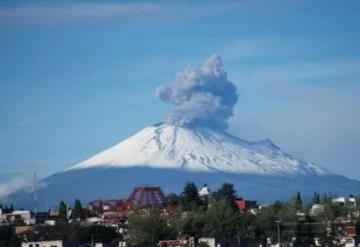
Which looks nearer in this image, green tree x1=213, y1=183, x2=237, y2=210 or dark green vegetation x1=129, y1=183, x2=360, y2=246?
dark green vegetation x1=129, y1=183, x2=360, y2=246

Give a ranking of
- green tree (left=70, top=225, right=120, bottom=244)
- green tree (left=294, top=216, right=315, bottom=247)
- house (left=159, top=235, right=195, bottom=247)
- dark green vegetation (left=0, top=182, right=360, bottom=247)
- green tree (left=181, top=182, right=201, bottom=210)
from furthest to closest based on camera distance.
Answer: green tree (left=181, top=182, right=201, bottom=210) → green tree (left=294, top=216, right=315, bottom=247) → dark green vegetation (left=0, top=182, right=360, bottom=247) → green tree (left=70, top=225, right=120, bottom=244) → house (left=159, top=235, right=195, bottom=247)

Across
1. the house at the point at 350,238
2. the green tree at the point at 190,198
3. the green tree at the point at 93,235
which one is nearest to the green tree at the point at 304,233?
the house at the point at 350,238

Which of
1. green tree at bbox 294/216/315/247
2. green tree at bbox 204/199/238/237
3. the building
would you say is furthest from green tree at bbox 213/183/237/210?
the building

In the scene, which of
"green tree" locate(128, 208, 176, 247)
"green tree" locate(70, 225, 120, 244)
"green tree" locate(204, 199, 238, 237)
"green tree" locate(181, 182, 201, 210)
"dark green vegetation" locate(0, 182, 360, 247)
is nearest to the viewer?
"green tree" locate(70, 225, 120, 244)

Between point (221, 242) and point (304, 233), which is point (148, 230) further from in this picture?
point (304, 233)

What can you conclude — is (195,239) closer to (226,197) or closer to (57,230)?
(57,230)

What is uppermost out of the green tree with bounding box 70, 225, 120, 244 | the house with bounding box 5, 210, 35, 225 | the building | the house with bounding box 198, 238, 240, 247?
the house with bounding box 5, 210, 35, 225

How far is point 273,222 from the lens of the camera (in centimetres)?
8306

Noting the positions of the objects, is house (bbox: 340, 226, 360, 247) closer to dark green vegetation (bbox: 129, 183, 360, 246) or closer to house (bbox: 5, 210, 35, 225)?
dark green vegetation (bbox: 129, 183, 360, 246)

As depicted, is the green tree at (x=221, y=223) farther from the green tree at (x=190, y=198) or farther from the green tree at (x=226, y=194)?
the green tree at (x=226, y=194)

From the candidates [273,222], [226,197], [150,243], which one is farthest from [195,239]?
[226,197]

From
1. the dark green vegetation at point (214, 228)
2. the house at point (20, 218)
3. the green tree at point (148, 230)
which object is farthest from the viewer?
the house at point (20, 218)

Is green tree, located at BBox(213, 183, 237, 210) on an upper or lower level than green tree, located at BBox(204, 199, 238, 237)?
A: upper

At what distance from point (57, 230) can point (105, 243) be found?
464 centimetres
